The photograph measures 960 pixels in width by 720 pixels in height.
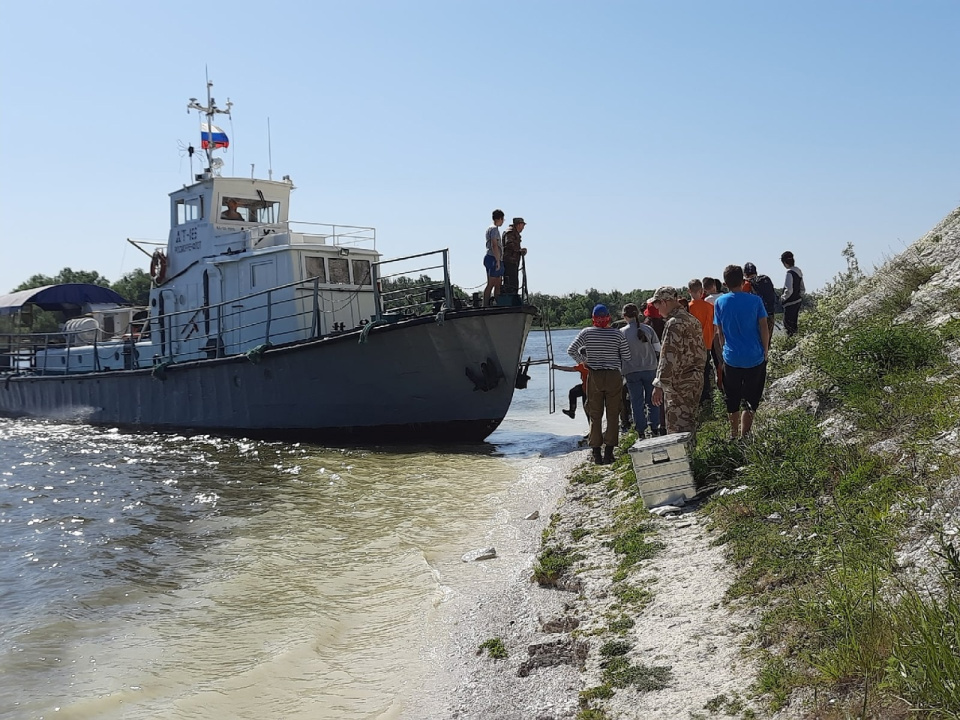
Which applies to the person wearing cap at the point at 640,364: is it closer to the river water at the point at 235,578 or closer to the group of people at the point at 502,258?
the river water at the point at 235,578

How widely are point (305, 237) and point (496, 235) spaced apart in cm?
530

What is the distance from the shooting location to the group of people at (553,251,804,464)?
6.71m

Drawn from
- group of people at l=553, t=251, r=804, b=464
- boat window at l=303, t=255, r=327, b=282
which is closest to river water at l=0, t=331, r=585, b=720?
group of people at l=553, t=251, r=804, b=464

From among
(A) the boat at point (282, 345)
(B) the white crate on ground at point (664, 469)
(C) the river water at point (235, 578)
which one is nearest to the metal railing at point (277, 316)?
(A) the boat at point (282, 345)

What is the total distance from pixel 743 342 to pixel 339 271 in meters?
10.5

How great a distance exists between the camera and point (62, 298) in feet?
80.3

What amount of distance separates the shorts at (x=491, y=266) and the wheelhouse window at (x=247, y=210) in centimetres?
669

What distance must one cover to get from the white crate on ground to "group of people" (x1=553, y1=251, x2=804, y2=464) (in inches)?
33.2

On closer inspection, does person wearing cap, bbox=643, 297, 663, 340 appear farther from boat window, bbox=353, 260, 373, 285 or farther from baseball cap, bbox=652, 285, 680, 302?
boat window, bbox=353, 260, 373, 285

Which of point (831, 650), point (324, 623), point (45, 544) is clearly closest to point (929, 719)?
point (831, 650)

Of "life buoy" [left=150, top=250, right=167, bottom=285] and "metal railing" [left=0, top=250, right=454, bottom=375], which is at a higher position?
"life buoy" [left=150, top=250, right=167, bottom=285]

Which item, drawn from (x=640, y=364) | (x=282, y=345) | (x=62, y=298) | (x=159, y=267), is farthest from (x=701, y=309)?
(x=62, y=298)

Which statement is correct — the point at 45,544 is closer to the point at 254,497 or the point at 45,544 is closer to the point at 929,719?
the point at 254,497

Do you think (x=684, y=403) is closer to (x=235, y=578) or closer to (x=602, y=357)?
(x=602, y=357)
